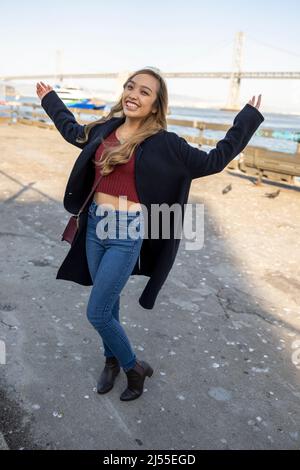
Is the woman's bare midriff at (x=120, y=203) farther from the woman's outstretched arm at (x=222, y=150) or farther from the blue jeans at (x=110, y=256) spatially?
the woman's outstretched arm at (x=222, y=150)

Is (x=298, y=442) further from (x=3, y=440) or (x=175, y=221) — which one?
(x=3, y=440)

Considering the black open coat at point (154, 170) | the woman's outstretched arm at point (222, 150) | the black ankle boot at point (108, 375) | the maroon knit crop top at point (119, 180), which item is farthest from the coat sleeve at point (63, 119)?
the black ankle boot at point (108, 375)

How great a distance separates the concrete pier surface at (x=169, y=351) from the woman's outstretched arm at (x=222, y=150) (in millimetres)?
1599

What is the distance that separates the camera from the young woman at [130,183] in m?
2.49

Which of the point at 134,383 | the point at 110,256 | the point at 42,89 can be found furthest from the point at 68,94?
the point at 134,383

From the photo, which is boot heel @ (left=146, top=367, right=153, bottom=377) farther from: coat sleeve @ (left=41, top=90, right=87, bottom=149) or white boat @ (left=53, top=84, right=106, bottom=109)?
white boat @ (left=53, top=84, right=106, bottom=109)

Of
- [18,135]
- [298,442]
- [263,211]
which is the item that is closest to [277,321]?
[298,442]

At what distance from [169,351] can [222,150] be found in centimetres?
183

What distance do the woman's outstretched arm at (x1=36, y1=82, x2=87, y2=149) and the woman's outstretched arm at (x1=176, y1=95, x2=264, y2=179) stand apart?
2.48 feet

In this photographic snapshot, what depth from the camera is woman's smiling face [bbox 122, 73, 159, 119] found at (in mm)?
2582

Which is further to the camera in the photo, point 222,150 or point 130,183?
point 130,183

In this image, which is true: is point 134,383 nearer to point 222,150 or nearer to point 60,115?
point 222,150

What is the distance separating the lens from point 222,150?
95.4 inches

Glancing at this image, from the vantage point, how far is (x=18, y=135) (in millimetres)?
17359
